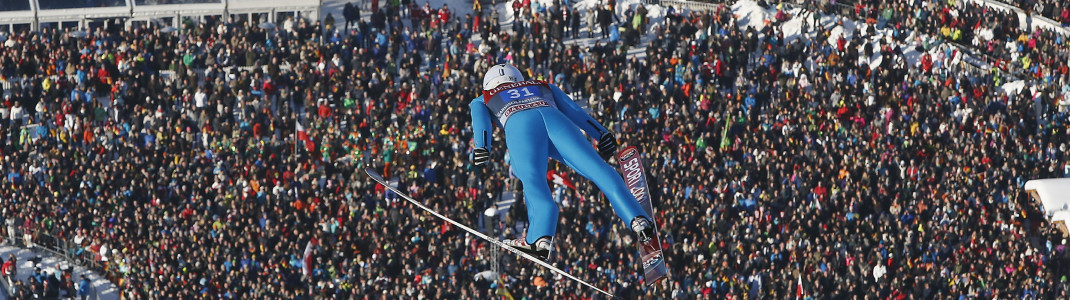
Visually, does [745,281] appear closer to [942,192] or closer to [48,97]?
A: [942,192]

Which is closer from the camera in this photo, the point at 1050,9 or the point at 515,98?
the point at 515,98

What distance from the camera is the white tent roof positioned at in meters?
34.9

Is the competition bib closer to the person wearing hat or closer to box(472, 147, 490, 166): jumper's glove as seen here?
the person wearing hat

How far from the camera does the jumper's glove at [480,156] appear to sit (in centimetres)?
1816

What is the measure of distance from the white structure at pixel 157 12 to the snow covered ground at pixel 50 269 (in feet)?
28.9

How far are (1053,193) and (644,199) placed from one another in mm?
17958

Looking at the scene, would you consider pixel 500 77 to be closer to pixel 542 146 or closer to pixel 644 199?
pixel 542 146

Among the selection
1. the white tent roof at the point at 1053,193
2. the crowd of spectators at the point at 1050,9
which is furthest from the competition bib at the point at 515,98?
the crowd of spectators at the point at 1050,9

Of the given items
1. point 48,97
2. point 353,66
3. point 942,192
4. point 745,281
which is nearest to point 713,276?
point 745,281

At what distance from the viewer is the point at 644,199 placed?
19094mm

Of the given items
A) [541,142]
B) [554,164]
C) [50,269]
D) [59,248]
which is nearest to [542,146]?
[541,142]

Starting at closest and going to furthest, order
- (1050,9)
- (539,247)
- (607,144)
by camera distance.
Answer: (607,144) < (539,247) < (1050,9)

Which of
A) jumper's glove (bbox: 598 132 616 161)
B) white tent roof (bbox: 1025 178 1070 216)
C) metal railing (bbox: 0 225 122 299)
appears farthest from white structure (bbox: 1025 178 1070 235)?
jumper's glove (bbox: 598 132 616 161)

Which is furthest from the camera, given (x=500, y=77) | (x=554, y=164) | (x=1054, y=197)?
(x=554, y=164)
